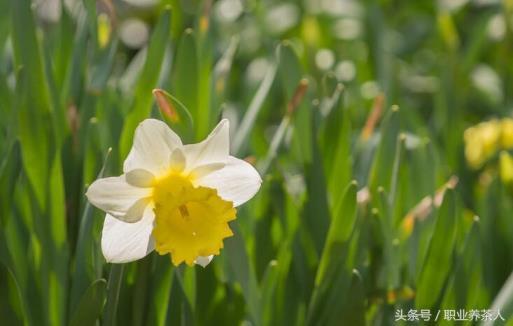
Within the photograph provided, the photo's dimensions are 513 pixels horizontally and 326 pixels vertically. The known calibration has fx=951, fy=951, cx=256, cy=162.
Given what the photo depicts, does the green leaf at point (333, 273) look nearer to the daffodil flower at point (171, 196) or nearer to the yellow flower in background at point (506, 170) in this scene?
the daffodil flower at point (171, 196)

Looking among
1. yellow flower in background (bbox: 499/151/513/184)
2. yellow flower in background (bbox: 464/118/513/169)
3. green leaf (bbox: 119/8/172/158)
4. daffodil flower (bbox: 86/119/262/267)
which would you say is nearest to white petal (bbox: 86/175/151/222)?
daffodil flower (bbox: 86/119/262/267)

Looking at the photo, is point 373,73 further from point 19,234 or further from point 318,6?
point 19,234

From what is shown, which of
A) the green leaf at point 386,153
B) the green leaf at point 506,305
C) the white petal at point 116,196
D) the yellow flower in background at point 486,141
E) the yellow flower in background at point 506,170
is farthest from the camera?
the yellow flower in background at point 486,141

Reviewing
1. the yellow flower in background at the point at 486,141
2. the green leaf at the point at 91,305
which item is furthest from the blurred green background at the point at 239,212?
the yellow flower in background at the point at 486,141

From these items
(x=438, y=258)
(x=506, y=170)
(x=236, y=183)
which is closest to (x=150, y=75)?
(x=236, y=183)

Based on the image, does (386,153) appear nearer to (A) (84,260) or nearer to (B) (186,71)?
(B) (186,71)

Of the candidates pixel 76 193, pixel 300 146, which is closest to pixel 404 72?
pixel 300 146
